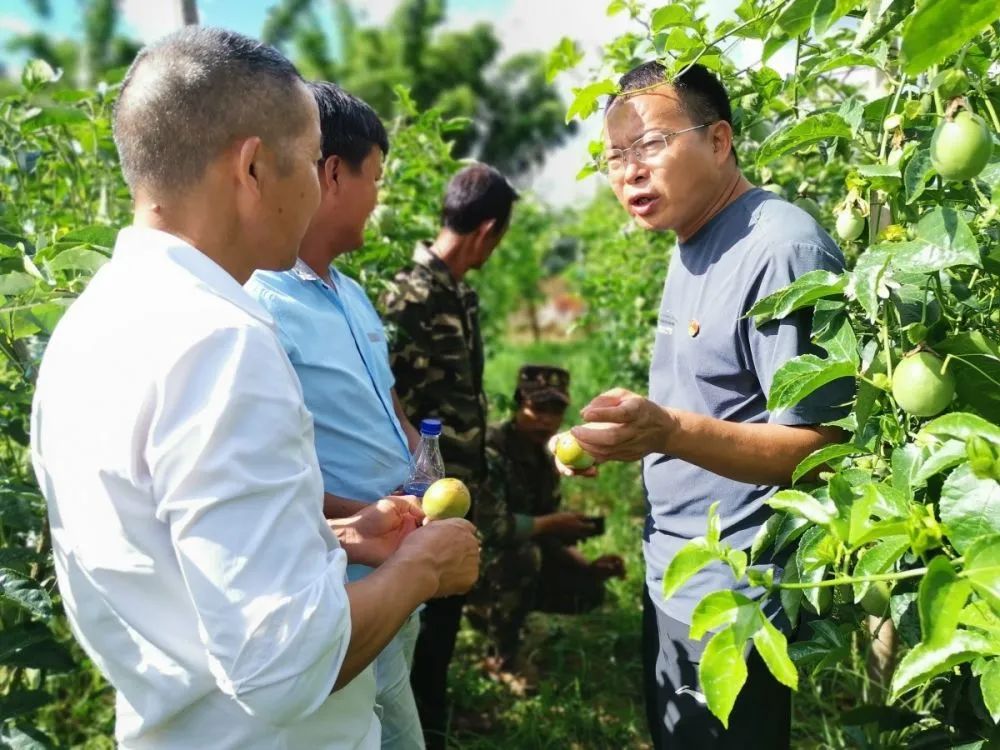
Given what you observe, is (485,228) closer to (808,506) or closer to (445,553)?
(445,553)

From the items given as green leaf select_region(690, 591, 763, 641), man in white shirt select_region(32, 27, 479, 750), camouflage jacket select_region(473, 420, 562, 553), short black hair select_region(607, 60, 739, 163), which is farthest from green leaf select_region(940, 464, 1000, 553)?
camouflage jacket select_region(473, 420, 562, 553)

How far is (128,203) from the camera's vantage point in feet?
8.36

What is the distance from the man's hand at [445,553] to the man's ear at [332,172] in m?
0.88

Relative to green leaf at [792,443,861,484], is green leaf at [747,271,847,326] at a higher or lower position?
higher

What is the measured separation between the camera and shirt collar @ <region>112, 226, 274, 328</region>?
3.38ft

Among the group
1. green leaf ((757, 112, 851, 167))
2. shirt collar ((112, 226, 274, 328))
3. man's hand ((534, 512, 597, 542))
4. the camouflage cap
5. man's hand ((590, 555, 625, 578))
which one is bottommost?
man's hand ((590, 555, 625, 578))

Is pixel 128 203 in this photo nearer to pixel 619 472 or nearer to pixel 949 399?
pixel 949 399

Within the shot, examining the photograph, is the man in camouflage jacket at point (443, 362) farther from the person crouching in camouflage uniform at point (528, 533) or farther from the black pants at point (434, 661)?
the person crouching in camouflage uniform at point (528, 533)

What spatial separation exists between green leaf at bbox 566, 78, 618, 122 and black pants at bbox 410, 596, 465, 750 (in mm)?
1616

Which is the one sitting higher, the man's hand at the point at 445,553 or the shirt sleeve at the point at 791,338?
the shirt sleeve at the point at 791,338

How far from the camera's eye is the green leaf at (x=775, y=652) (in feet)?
2.84

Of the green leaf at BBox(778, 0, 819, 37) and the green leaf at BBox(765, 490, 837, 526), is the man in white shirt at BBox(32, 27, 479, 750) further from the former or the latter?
the green leaf at BBox(778, 0, 819, 37)

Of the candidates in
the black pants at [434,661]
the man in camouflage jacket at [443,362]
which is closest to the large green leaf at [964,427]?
the man in camouflage jacket at [443,362]

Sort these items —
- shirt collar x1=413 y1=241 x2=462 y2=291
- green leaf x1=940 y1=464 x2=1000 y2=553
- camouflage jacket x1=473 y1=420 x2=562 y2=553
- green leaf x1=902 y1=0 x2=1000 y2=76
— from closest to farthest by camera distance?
green leaf x1=902 y1=0 x2=1000 y2=76 → green leaf x1=940 y1=464 x2=1000 y2=553 → shirt collar x1=413 y1=241 x2=462 y2=291 → camouflage jacket x1=473 y1=420 x2=562 y2=553
